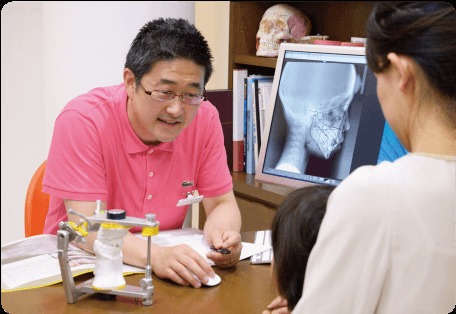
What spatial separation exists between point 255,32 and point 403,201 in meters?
1.74

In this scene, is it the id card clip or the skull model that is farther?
the skull model

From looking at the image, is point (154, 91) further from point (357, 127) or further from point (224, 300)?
point (357, 127)

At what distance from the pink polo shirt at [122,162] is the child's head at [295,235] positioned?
0.62 metres

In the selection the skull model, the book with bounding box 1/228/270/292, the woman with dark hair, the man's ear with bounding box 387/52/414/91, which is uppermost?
the skull model

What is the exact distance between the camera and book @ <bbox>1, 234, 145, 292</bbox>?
1.37m

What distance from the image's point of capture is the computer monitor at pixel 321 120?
209 centimetres

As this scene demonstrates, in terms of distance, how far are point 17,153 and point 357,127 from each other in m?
1.50

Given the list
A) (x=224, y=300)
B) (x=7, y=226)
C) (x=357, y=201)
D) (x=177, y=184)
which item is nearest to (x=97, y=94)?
(x=177, y=184)

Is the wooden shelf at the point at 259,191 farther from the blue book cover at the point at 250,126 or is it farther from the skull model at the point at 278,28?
the skull model at the point at 278,28

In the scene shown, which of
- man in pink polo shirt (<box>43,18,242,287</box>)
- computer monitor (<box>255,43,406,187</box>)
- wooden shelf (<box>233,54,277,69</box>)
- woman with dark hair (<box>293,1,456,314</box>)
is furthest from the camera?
wooden shelf (<box>233,54,277,69</box>)

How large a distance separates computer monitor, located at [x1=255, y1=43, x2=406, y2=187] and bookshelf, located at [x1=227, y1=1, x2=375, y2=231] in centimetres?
9

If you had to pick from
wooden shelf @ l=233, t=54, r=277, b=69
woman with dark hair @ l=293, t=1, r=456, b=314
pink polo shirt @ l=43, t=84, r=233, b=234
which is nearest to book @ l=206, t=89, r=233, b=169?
wooden shelf @ l=233, t=54, r=277, b=69

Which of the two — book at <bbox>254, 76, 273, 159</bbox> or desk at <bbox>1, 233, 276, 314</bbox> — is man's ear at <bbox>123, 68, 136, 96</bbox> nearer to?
desk at <bbox>1, 233, 276, 314</bbox>

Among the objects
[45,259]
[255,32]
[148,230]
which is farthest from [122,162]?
[255,32]
